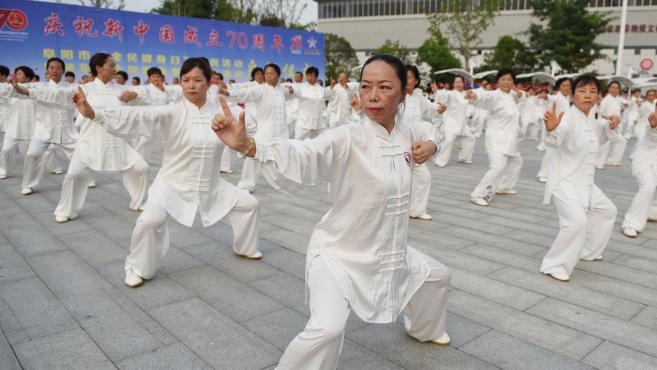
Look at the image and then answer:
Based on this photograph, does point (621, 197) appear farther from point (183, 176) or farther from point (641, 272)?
point (183, 176)

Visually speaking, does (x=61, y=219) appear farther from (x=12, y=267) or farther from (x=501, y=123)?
(x=501, y=123)

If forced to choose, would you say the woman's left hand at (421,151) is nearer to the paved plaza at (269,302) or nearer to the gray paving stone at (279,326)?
the paved plaza at (269,302)

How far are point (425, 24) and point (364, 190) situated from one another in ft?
162

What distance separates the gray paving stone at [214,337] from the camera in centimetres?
291

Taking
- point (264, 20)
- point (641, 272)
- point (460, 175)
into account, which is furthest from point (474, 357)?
point (264, 20)

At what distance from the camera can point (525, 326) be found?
3.44 meters

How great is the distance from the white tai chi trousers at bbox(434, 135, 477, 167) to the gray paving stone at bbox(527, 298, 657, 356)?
22.9 ft

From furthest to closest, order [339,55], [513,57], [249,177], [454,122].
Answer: [339,55] < [513,57] < [454,122] < [249,177]

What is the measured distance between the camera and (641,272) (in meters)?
4.60

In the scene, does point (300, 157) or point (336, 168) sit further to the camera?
point (336, 168)

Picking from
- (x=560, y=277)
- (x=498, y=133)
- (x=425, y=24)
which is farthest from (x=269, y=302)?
(x=425, y=24)

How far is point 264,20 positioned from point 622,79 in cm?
2174

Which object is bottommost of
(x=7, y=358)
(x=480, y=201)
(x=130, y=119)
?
(x=480, y=201)

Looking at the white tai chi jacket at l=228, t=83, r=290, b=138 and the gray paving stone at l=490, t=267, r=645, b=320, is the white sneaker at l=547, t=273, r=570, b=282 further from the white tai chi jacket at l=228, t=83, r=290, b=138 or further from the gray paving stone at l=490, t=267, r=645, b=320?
the white tai chi jacket at l=228, t=83, r=290, b=138
